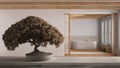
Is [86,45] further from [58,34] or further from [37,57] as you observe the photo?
[37,57]

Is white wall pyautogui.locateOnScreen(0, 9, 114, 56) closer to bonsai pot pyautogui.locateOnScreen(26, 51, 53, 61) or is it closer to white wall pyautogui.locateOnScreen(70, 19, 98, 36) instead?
white wall pyautogui.locateOnScreen(70, 19, 98, 36)

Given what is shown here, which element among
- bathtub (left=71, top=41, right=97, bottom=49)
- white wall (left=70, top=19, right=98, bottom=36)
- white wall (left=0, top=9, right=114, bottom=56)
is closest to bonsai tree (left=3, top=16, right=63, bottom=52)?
white wall (left=0, top=9, right=114, bottom=56)

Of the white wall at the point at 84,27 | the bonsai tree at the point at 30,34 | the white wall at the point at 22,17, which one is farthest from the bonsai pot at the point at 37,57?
the white wall at the point at 84,27

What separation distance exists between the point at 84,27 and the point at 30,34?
11552 millimetres

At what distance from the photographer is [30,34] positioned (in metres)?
2.46

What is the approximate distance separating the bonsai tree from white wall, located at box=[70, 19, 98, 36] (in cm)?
1137

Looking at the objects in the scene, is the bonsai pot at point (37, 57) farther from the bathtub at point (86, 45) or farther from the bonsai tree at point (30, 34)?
the bathtub at point (86, 45)

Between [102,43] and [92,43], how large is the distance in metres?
0.67

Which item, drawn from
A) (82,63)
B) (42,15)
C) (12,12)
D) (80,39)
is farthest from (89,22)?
(82,63)

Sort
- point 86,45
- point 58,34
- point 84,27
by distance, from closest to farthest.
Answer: point 58,34
point 86,45
point 84,27

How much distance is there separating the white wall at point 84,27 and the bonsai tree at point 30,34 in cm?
1137

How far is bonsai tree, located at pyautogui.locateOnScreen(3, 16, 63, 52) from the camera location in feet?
7.97

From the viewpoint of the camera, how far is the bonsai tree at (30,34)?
7.97 feet

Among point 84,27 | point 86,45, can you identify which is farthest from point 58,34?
point 84,27
